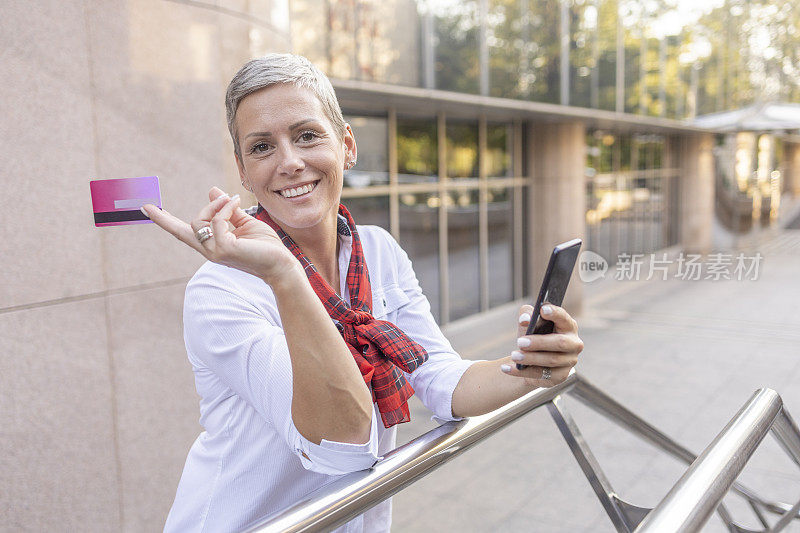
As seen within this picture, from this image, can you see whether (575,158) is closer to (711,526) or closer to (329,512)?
(711,526)

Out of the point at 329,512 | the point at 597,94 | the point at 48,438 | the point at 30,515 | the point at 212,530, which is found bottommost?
the point at 30,515

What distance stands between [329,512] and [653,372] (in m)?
7.58

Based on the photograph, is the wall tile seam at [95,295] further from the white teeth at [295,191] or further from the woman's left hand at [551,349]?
the woman's left hand at [551,349]

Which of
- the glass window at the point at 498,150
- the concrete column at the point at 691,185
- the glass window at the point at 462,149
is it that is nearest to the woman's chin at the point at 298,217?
the glass window at the point at 462,149

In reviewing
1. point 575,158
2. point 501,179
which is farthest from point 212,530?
point 575,158

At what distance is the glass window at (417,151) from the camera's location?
26.6ft

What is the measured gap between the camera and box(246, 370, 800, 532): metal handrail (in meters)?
1.16

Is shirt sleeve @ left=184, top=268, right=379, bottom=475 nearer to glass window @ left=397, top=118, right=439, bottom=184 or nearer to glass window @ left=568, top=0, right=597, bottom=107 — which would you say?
glass window @ left=397, top=118, right=439, bottom=184

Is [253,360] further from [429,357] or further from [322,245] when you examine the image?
[429,357]

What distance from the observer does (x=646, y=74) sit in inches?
529

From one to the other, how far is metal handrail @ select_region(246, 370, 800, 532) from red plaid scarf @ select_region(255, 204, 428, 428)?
97mm

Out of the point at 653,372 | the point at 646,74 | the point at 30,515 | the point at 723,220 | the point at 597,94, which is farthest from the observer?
the point at 723,220

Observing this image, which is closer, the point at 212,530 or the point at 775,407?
the point at 212,530

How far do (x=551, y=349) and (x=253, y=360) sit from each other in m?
0.56
